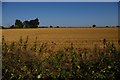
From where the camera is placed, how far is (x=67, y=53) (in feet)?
19.2

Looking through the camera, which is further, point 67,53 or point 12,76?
point 67,53

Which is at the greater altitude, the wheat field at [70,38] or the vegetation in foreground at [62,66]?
the wheat field at [70,38]

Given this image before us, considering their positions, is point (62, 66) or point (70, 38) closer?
point (62, 66)

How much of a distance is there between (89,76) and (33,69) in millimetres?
1135

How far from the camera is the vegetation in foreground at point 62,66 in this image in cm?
503

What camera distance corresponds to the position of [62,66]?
5234 mm

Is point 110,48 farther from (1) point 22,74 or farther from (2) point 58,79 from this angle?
(1) point 22,74

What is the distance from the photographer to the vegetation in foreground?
16.5ft

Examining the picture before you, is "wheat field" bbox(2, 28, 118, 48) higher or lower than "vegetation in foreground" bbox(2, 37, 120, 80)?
higher

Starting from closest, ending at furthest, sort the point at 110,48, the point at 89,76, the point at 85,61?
the point at 89,76
the point at 85,61
the point at 110,48

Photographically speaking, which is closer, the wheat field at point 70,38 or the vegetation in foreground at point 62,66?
the vegetation in foreground at point 62,66

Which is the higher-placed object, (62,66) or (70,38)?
(70,38)

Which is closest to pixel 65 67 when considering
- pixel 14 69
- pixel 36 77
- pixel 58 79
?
pixel 58 79

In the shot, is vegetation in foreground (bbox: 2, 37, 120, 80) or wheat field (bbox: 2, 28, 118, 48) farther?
wheat field (bbox: 2, 28, 118, 48)
